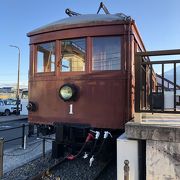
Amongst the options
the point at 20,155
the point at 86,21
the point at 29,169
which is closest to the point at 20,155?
the point at 20,155

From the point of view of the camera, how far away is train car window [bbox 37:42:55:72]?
Answer: 20.8 ft

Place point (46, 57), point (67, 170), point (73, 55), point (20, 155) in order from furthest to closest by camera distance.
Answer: point (20, 155)
point (46, 57)
point (67, 170)
point (73, 55)

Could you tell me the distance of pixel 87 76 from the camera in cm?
576

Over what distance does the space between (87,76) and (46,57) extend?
131 cm

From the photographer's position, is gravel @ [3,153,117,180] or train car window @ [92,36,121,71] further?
gravel @ [3,153,117,180]

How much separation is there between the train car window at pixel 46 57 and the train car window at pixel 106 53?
3.55 feet

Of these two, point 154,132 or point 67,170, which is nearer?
point 154,132

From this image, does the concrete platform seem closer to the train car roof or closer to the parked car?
the train car roof

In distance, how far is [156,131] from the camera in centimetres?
393

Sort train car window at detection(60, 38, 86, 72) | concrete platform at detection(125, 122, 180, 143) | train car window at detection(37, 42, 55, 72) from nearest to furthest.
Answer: concrete platform at detection(125, 122, 180, 143) → train car window at detection(60, 38, 86, 72) → train car window at detection(37, 42, 55, 72)

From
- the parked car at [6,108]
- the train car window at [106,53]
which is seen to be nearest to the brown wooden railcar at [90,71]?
the train car window at [106,53]

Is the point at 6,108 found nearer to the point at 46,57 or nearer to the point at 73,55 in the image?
the point at 46,57

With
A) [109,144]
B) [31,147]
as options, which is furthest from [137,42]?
[31,147]

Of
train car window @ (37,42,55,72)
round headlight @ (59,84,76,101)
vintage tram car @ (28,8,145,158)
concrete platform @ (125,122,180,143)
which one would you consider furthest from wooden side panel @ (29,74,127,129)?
concrete platform @ (125,122,180,143)
